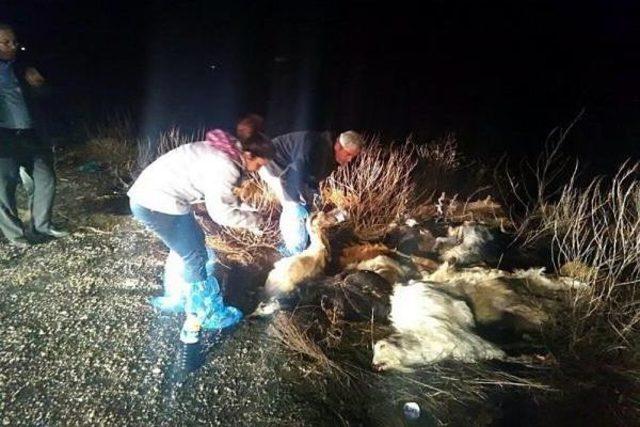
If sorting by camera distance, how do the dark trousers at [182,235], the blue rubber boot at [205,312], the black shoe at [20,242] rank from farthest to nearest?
the black shoe at [20,242] < the blue rubber boot at [205,312] < the dark trousers at [182,235]

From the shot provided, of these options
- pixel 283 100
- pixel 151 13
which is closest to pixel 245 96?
pixel 283 100

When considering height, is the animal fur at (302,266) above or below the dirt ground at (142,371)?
above

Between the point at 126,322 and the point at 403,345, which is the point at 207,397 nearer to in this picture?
the point at 126,322

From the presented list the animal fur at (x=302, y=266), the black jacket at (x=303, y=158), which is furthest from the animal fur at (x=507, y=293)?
the black jacket at (x=303, y=158)

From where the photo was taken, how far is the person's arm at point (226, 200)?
259 cm

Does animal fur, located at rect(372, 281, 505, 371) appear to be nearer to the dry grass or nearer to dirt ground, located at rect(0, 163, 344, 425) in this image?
the dry grass

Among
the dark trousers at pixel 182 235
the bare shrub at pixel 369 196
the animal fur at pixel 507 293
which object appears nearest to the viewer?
the dark trousers at pixel 182 235

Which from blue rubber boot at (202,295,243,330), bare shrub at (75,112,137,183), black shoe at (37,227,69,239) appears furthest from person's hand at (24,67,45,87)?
blue rubber boot at (202,295,243,330)

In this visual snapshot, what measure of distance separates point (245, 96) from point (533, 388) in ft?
32.4

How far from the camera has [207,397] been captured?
8.98 ft

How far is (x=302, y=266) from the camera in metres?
3.68

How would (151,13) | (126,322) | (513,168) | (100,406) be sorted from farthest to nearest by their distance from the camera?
(151,13)
(513,168)
(126,322)
(100,406)

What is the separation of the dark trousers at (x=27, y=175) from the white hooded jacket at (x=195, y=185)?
1745mm

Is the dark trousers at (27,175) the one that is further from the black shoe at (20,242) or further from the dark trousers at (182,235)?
the dark trousers at (182,235)
